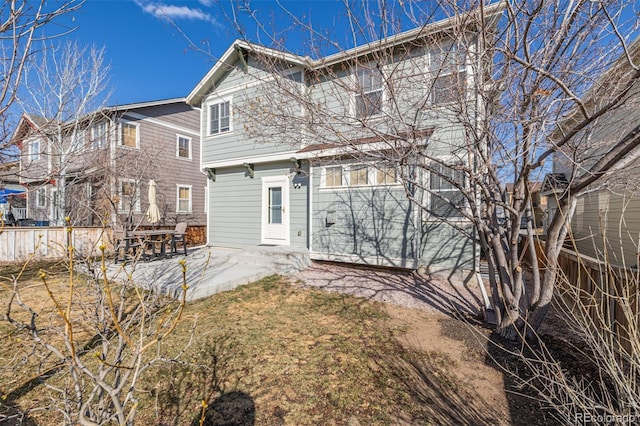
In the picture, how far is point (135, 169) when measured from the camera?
12305 millimetres

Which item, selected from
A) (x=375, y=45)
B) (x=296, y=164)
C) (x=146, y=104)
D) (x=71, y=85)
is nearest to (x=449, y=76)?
(x=375, y=45)

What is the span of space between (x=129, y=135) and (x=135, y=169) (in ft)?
8.72

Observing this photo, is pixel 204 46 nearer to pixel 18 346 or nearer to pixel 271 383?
pixel 271 383

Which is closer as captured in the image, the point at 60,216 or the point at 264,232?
the point at 264,232

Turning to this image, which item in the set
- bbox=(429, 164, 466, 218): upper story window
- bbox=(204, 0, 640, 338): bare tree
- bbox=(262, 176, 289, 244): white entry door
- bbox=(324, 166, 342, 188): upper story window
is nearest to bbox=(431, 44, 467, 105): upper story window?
bbox=(204, 0, 640, 338): bare tree

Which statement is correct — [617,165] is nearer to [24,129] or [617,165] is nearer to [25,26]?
[25,26]

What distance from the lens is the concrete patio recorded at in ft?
20.1

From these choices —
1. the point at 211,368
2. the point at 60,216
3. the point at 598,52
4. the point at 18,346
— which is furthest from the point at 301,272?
the point at 60,216

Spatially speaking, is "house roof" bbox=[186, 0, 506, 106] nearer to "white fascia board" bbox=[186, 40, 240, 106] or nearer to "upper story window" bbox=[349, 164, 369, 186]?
"upper story window" bbox=[349, 164, 369, 186]

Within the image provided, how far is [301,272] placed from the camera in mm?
7879

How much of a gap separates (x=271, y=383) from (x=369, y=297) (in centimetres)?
324

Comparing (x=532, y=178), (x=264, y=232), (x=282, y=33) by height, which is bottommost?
(x=264, y=232)

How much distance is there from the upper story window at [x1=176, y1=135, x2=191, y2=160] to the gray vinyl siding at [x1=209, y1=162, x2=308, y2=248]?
6.19 m

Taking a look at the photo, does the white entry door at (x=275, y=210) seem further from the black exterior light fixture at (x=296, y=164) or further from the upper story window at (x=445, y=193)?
the upper story window at (x=445, y=193)
